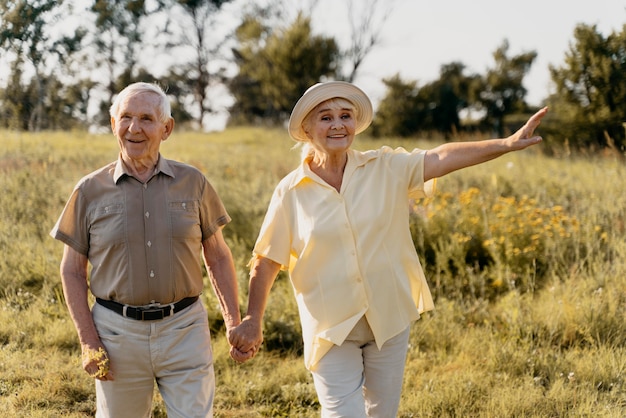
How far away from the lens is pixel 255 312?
303 centimetres

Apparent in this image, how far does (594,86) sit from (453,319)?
9.83m

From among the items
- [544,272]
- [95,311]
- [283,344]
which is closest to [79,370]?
[283,344]

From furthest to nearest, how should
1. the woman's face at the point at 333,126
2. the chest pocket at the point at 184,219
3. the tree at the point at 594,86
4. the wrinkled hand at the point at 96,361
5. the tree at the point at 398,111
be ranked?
the tree at the point at 398,111 → the tree at the point at 594,86 → the woman's face at the point at 333,126 → the chest pocket at the point at 184,219 → the wrinkled hand at the point at 96,361

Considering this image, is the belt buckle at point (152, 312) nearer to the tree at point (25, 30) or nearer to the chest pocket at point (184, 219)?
the chest pocket at point (184, 219)

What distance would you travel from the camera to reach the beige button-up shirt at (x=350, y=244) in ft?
9.52

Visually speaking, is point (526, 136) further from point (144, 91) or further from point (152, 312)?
point (152, 312)

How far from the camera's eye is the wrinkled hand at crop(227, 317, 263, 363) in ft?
9.84

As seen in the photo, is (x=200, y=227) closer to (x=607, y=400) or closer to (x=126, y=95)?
(x=126, y=95)

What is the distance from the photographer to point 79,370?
4.39 m

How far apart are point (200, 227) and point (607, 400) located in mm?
2614

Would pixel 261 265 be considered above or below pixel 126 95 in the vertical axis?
below

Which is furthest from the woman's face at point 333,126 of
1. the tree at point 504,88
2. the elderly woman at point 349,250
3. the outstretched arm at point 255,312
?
the tree at point 504,88

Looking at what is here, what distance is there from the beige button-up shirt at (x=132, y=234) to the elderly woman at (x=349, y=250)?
391 mm

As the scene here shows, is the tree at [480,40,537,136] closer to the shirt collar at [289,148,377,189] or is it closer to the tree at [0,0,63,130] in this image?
the tree at [0,0,63,130]
